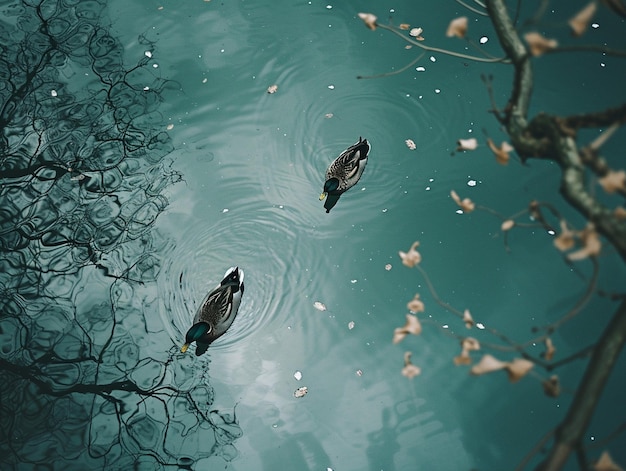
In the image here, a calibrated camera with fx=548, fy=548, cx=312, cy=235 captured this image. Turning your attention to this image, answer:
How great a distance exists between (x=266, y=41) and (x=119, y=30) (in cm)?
117

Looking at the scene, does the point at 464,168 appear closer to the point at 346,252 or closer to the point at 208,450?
the point at 346,252

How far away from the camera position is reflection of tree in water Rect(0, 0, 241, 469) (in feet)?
10.8

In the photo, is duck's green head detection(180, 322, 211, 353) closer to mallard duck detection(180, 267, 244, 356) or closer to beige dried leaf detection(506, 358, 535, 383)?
mallard duck detection(180, 267, 244, 356)

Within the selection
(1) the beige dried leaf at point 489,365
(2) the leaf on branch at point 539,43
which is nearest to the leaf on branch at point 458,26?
(2) the leaf on branch at point 539,43

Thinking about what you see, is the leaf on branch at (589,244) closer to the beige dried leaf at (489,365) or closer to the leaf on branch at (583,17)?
the beige dried leaf at (489,365)

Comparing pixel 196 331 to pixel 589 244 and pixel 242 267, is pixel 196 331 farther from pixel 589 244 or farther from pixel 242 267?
pixel 589 244

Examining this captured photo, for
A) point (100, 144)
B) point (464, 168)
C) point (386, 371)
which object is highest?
point (100, 144)

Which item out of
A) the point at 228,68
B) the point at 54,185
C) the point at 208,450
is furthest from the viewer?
the point at 228,68

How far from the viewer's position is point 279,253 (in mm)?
3699

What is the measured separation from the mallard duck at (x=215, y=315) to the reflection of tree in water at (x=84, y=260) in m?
0.20

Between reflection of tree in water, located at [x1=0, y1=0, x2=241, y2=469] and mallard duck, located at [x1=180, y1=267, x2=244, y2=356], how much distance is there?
20 centimetres

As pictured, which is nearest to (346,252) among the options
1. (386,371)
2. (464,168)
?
(386,371)

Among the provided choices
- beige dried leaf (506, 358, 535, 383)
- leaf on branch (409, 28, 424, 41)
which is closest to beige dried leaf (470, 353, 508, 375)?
beige dried leaf (506, 358, 535, 383)

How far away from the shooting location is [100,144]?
395 centimetres
